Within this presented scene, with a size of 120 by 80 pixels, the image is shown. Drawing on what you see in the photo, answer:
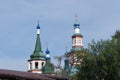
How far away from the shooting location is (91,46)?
5244 centimetres

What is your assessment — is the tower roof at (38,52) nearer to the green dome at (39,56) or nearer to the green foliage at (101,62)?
the green dome at (39,56)

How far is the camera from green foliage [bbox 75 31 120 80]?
50.1m

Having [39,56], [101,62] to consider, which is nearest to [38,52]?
[39,56]

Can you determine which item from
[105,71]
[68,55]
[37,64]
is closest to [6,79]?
[105,71]

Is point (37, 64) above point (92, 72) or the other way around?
above

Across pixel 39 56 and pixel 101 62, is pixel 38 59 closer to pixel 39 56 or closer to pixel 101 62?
pixel 39 56

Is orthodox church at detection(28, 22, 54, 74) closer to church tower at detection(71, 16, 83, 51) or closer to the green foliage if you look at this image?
church tower at detection(71, 16, 83, 51)

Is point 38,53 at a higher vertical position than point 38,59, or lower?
higher

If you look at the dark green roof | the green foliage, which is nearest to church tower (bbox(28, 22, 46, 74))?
the dark green roof

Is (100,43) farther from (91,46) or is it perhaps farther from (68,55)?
(68,55)

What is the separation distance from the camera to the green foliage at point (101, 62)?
1972 inches

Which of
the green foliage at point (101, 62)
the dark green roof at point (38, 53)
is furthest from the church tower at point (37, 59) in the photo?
the green foliage at point (101, 62)

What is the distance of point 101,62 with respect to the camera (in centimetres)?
5053

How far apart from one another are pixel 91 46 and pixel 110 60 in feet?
8.98
